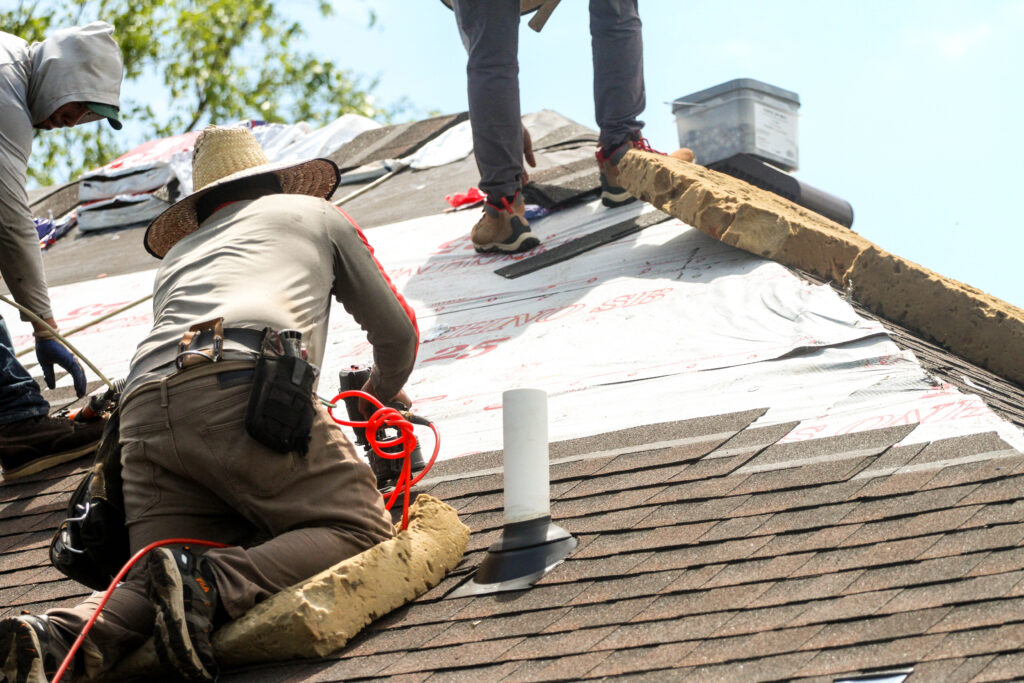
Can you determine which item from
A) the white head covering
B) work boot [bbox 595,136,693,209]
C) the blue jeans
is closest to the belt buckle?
the blue jeans

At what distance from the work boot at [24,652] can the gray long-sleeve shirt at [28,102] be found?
2.12m

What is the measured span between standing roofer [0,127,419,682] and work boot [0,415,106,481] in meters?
1.29

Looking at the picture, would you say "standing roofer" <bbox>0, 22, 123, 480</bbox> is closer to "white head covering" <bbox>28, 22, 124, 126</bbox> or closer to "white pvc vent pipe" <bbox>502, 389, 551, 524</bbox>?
"white head covering" <bbox>28, 22, 124, 126</bbox>

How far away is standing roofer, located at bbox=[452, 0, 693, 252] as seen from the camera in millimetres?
4707

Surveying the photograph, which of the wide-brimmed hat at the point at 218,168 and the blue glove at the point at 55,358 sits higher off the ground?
the wide-brimmed hat at the point at 218,168

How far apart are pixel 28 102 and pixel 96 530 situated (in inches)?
83.4

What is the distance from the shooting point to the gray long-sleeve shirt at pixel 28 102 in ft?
12.4

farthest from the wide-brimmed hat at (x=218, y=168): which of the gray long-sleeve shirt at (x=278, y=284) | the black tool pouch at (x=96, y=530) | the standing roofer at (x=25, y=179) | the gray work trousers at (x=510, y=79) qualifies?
the gray work trousers at (x=510, y=79)

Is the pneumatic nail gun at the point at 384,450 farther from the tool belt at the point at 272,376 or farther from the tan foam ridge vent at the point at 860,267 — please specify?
the tan foam ridge vent at the point at 860,267

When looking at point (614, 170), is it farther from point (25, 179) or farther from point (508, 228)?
point (25, 179)

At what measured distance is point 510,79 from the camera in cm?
473

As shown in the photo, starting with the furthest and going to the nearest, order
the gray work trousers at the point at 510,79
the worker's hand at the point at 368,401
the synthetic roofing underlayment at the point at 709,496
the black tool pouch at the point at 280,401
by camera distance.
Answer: the gray work trousers at the point at 510,79
the worker's hand at the point at 368,401
the black tool pouch at the point at 280,401
the synthetic roofing underlayment at the point at 709,496

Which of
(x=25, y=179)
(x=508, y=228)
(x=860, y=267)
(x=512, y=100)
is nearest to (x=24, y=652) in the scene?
(x=25, y=179)

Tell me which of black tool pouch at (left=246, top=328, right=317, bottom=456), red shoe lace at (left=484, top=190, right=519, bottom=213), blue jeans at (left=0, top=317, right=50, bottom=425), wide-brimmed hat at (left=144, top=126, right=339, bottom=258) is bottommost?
blue jeans at (left=0, top=317, right=50, bottom=425)
